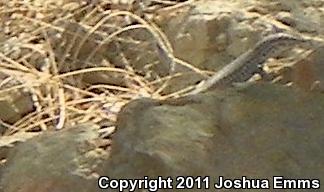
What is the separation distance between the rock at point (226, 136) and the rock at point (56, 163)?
0.05m

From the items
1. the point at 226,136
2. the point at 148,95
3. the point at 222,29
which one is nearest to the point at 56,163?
the point at 226,136

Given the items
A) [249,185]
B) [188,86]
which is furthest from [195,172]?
[188,86]

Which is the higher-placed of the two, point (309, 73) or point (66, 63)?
point (309, 73)

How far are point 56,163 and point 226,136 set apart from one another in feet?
0.94

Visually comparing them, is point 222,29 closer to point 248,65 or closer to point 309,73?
point 248,65

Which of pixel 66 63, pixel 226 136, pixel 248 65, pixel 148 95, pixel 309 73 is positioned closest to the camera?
pixel 226 136

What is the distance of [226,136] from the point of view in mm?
1321

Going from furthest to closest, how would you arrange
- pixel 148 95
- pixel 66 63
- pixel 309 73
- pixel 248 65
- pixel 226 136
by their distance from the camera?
1. pixel 66 63
2. pixel 148 95
3. pixel 248 65
4. pixel 309 73
5. pixel 226 136

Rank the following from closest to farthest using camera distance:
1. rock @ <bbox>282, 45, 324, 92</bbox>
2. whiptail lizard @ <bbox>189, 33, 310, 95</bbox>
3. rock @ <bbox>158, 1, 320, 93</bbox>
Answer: rock @ <bbox>282, 45, 324, 92</bbox> → whiptail lizard @ <bbox>189, 33, 310, 95</bbox> → rock @ <bbox>158, 1, 320, 93</bbox>

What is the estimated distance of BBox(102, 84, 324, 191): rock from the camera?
1.27 meters

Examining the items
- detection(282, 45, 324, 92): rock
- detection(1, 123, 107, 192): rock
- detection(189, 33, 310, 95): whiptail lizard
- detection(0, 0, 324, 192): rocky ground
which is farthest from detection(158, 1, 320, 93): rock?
detection(1, 123, 107, 192): rock

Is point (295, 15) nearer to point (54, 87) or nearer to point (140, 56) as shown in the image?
point (140, 56)

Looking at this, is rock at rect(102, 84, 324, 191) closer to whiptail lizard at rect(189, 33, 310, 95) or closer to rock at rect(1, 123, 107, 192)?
rock at rect(1, 123, 107, 192)

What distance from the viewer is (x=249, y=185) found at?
1.24 metres
